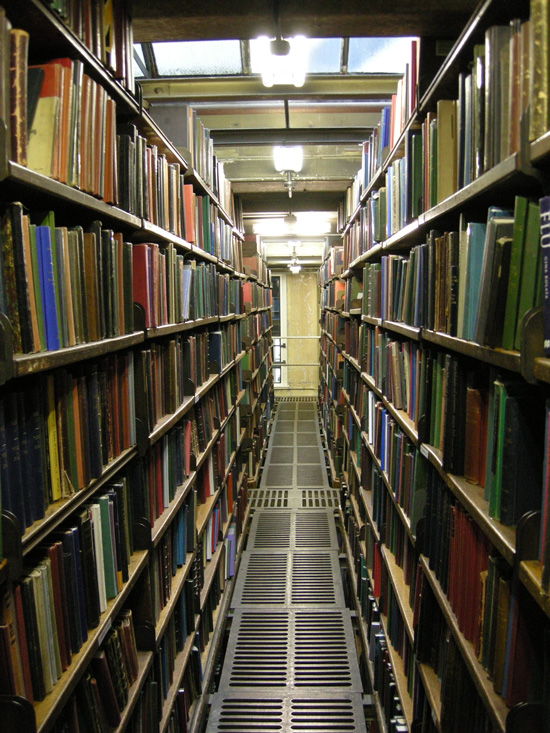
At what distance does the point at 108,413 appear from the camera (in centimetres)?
157

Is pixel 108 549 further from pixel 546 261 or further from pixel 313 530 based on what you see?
pixel 313 530

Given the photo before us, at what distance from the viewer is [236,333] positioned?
4.56 meters

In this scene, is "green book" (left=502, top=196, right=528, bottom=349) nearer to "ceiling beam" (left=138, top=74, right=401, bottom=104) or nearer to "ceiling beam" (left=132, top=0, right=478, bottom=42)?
"ceiling beam" (left=132, top=0, right=478, bottom=42)

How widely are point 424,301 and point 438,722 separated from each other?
123 centimetres

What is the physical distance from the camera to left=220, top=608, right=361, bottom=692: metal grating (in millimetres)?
2908

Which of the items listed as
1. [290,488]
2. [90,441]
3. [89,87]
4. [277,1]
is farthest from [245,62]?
[290,488]

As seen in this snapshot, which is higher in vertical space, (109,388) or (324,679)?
(109,388)

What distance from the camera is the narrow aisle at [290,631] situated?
2.67 metres

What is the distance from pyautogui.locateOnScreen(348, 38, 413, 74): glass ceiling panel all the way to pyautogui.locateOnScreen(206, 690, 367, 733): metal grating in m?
3.36

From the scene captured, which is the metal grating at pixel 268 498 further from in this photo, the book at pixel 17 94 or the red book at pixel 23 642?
the book at pixel 17 94

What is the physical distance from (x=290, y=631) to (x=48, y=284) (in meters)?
2.91

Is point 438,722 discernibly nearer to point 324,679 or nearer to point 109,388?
point 109,388

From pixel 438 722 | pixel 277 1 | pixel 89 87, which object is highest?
pixel 277 1

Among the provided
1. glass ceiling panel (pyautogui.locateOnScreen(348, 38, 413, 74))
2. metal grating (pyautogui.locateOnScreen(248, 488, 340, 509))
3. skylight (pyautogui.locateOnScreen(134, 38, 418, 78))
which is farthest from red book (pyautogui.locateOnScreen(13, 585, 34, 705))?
metal grating (pyautogui.locateOnScreen(248, 488, 340, 509))
